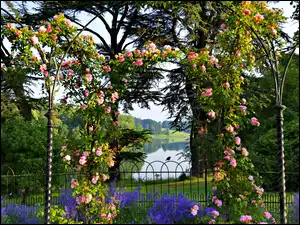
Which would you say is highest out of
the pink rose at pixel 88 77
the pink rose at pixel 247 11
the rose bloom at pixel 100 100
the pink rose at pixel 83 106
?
the pink rose at pixel 247 11

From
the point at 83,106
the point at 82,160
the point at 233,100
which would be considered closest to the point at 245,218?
the point at 233,100

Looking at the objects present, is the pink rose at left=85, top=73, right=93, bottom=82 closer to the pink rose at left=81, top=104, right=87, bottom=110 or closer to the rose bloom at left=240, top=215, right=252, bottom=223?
the pink rose at left=81, top=104, right=87, bottom=110

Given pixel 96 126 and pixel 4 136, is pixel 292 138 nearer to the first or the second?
pixel 96 126

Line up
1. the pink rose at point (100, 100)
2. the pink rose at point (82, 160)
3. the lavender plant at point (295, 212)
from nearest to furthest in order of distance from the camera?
the lavender plant at point (295, 212) < the pink rose at point (82, 160) < the pink rose at point (100, 100)

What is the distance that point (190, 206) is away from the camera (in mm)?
5156

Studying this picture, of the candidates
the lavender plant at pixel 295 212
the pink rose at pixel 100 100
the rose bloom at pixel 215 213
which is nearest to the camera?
the lavender plant at pixel 295 212

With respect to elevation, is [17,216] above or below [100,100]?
below

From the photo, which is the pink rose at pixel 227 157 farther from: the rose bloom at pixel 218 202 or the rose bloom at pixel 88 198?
the rose bloom at pixel 88 198

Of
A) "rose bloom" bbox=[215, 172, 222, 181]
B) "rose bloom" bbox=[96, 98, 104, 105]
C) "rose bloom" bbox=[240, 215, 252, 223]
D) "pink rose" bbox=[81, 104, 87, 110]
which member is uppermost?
"rose bloom" bbox=[96, 98, 104, 105]

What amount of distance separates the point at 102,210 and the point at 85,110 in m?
1.56

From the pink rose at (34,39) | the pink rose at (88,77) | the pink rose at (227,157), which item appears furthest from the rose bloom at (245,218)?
the pink rose at (34,39)

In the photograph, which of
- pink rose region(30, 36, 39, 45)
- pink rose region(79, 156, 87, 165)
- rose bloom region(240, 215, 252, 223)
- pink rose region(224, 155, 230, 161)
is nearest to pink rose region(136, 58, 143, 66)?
pink rose region(30, 36, 39, 45)

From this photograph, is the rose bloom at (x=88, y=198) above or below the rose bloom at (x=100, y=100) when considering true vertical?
below

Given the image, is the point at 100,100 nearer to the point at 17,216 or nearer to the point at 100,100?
the point at 100,100
